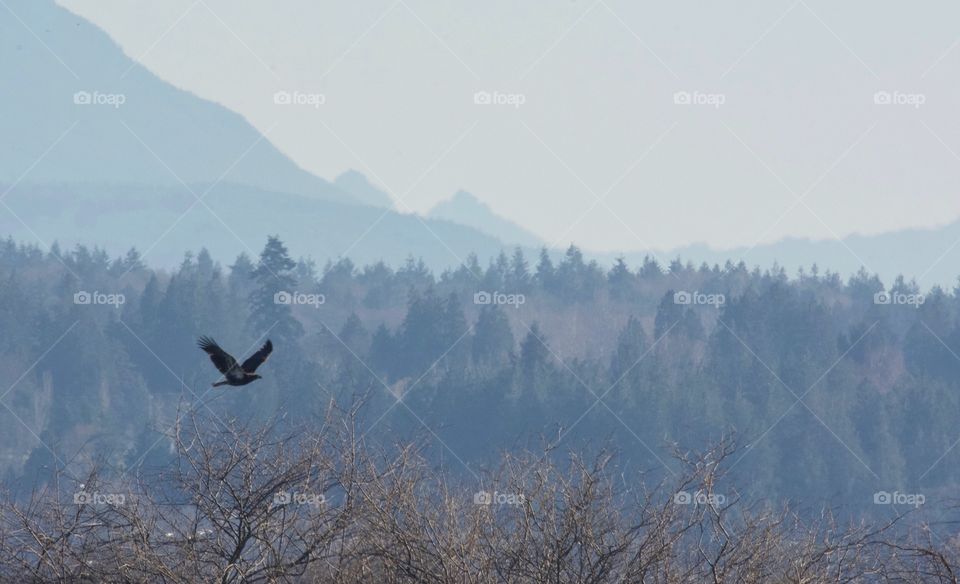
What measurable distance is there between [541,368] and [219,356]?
6470 cm

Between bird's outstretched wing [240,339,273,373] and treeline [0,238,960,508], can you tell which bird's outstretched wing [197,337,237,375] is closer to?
bird's outstretched wing [240,339,273,373]

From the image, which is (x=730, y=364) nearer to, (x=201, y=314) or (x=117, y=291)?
(x=201, y=314)

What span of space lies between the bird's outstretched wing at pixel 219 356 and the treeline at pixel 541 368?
162ft

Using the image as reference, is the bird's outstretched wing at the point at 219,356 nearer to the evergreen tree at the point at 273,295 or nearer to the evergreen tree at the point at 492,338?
the evergreen tree at the point at 273,295

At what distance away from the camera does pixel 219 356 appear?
16.8 metres

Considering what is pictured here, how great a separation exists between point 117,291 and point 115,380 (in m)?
16.8

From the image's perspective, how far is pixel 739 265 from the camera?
369 ft

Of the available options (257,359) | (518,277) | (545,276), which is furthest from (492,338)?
(257,359)

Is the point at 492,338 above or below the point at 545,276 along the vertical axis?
below

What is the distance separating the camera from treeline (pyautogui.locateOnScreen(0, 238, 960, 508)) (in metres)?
75.9

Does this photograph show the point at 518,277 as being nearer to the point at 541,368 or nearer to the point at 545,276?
the point at 545,276

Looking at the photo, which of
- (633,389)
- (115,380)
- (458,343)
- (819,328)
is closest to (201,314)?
(115,380)

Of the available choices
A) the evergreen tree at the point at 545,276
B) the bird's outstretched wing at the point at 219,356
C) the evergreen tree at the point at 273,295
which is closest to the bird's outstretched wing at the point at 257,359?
the bird's outstretched wing at the point at 219,356

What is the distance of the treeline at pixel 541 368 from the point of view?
249 feet
